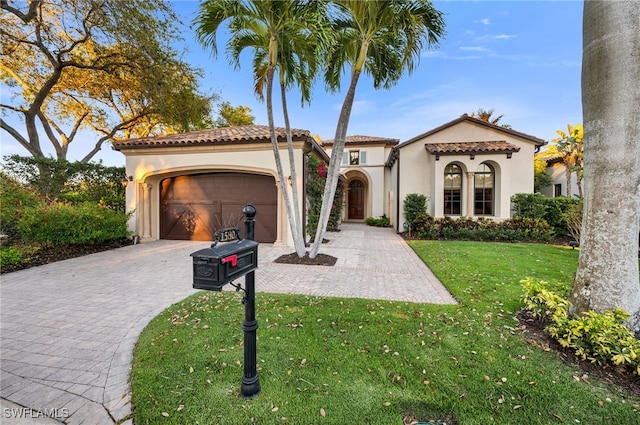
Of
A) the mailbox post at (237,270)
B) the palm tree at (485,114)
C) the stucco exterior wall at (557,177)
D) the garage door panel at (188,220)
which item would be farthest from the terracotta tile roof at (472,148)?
the mailbox post at (237,270)

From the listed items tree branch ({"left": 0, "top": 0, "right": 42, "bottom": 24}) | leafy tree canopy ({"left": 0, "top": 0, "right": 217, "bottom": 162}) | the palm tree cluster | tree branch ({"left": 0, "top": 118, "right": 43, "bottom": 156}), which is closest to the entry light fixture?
leafy tree canopy ({"left": 0, "top": 0, "right": 217, "bottom": 162})

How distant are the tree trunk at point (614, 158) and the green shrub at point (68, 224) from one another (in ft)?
41.3

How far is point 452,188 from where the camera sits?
13.5 m

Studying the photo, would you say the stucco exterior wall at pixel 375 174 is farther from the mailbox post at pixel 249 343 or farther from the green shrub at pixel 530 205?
the mailbox post at pixel 249 343

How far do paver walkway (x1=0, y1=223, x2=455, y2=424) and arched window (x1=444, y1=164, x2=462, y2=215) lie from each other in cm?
570

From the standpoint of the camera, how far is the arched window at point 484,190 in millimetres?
13039

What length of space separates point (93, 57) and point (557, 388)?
64.5ft

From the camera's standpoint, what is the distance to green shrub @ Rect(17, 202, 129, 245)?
25.2ft

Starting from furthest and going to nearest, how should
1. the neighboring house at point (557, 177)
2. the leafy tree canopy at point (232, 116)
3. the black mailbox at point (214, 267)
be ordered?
the leafy tree canopy at point (232, 116) < the neighboring house at point (557, 177) < the black mailbox at point (214, 267)

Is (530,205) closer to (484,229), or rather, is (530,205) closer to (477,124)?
(484,229)

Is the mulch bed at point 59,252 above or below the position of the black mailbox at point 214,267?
below

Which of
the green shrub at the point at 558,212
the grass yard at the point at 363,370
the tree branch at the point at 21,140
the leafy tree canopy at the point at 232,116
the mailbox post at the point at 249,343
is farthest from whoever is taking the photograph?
the leafy tree canopy at the point at 232,116

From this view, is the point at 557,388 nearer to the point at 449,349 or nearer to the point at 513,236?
the point at 449,349

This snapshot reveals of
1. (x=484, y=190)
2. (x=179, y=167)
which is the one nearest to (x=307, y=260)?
(x=179, y=167)
